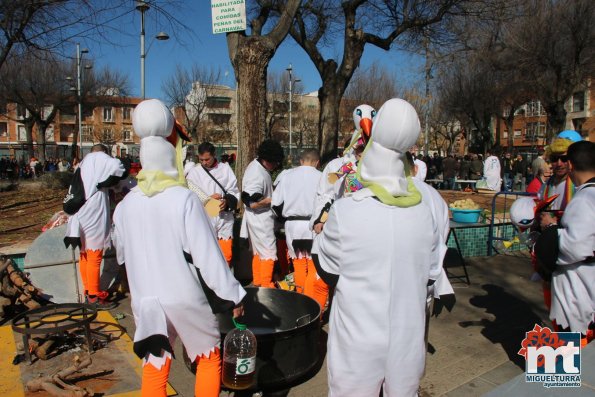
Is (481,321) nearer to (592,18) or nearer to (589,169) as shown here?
(589,169)

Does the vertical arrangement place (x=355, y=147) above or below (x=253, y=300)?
above

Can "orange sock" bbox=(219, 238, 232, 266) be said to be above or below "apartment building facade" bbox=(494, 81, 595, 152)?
below

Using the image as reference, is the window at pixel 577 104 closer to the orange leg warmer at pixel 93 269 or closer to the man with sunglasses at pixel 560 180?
the man with sunglasses at pixel 560 180

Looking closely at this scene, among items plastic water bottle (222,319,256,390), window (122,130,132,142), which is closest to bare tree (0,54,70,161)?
window (122,130,132,142)

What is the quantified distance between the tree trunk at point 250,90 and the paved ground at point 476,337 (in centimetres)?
326

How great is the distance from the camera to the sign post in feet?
24.3

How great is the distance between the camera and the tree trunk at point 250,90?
25.6 ft

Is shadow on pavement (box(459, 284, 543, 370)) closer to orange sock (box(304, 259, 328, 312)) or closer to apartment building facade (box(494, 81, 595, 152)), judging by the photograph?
orange sock (box(304, 259, 328, 312))

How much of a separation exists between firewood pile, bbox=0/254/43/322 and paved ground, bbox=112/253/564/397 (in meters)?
0.93

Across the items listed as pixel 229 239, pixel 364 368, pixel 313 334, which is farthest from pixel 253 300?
pixel 364 368

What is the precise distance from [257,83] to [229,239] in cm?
300

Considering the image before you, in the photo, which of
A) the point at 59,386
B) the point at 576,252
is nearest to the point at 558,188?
the point at 576,252

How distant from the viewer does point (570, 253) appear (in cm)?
309

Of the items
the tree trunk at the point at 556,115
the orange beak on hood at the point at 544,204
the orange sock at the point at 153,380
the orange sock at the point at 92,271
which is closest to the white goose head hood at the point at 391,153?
the orange sock at the point at 153,380
